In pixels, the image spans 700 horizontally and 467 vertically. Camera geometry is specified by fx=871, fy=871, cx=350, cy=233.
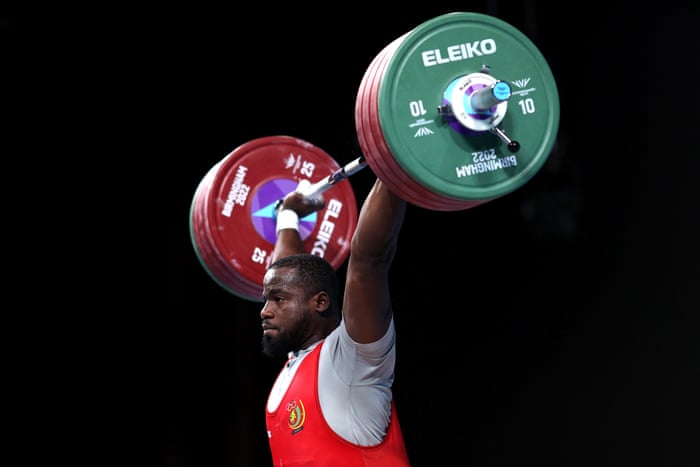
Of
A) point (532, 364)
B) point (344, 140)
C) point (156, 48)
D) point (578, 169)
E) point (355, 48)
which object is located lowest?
point (532, 364)

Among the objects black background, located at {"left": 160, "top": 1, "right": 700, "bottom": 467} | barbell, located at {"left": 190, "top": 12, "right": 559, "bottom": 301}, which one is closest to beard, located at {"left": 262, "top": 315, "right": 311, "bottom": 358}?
barbell, located at {"left": 190, "top": 12, "right": 559, "bottom": 301}

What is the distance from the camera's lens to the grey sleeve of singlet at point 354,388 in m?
2.16

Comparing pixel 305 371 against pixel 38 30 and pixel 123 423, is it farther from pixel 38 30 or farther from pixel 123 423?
pixel 38 30

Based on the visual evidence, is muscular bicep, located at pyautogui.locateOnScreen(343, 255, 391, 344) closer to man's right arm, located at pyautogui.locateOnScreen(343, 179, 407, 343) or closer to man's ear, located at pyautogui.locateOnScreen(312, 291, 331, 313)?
man's right arm, located at pyautogui.locateOnScreen(343, 179, 407, 343)

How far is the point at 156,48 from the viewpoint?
179 inches

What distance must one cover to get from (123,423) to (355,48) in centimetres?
232

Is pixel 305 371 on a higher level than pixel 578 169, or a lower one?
→ lower

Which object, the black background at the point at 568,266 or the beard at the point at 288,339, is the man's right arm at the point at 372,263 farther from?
the black background at the point at 568,266

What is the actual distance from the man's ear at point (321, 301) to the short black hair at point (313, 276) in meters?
0.01

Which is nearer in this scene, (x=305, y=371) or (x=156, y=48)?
(x=305, y=371)

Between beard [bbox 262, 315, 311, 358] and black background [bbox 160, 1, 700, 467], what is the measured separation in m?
1.21

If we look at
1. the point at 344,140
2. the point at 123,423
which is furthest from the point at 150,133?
the point at 123,423

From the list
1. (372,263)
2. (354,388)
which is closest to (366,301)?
(372,263)

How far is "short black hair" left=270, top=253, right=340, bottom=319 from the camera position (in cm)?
245
